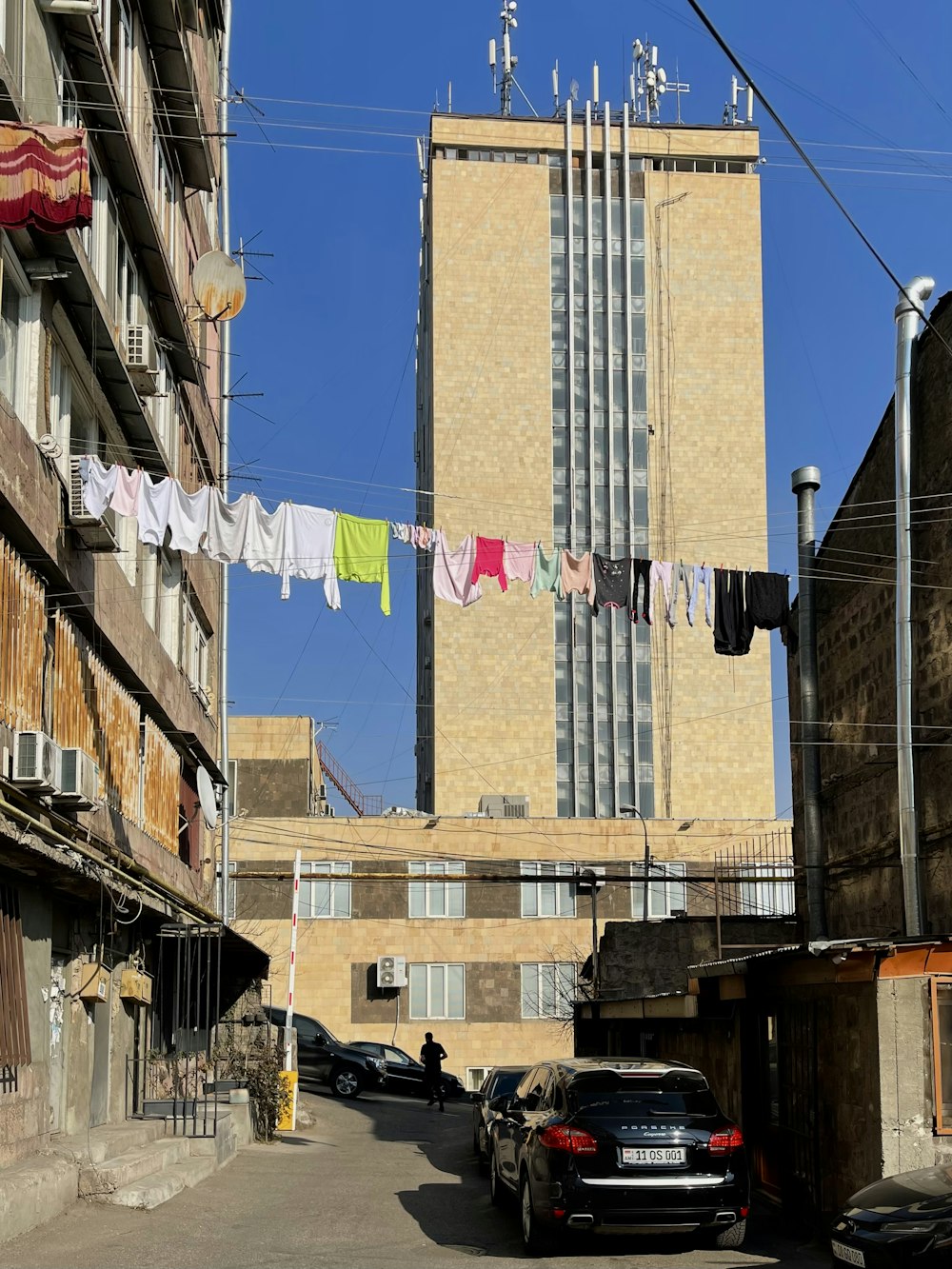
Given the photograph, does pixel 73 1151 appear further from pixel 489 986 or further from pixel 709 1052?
pixel 489 986

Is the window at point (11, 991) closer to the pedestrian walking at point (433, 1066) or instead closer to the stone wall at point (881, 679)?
the stone wall at point (881, 679)

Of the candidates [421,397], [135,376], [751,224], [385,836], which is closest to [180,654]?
[135,376]

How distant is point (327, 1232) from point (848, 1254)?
5.41m

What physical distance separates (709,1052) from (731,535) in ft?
182

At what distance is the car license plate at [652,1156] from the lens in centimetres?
1206

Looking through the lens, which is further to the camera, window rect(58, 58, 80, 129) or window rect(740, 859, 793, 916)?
window rect(740, 859, 793, 916)

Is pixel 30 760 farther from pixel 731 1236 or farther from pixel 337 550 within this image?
pixel 731 1236

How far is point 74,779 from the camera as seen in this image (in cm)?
1398

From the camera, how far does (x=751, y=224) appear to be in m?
76.7

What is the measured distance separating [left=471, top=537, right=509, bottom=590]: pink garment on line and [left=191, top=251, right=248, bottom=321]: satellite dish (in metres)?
8.99

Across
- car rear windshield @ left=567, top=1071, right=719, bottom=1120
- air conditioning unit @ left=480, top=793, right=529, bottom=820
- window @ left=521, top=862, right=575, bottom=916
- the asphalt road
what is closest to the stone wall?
the asphalt road

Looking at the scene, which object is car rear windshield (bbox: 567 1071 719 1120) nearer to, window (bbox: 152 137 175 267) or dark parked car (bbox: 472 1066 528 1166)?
dark parked car (bbox: 472 1066 528 1166)

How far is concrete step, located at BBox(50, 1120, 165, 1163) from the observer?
14.6 m

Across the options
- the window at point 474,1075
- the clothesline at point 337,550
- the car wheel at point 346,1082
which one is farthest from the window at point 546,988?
the clothesline at point 337,550
